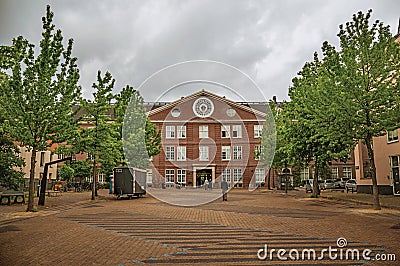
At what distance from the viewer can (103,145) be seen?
85.9 ft

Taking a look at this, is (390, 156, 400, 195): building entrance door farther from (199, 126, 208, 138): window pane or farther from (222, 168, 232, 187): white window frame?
(199, 126, 208, 138): window pane

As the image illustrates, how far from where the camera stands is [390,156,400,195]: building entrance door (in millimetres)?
28500

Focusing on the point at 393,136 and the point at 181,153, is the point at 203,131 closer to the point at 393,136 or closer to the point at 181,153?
the point at 181,153

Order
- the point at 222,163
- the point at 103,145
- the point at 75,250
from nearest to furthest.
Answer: the point at 75,250 → the point at 103,145 → the point at 222,163

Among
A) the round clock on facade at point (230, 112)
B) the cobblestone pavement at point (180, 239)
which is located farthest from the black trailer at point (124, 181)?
the round clock on facade at point (230, 112)

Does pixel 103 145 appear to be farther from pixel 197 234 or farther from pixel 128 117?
pixel 197 234

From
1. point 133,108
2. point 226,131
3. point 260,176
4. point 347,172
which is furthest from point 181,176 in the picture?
point 347,172

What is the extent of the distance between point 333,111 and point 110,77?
694 inches

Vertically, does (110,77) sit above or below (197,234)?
above

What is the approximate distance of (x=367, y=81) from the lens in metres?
18.0

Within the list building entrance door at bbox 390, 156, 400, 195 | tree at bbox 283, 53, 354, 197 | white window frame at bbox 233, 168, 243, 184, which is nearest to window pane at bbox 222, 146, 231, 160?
white window frame at bbox 233, 168, 243, 184

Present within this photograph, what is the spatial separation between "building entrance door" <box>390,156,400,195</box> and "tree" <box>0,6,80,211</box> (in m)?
23.8

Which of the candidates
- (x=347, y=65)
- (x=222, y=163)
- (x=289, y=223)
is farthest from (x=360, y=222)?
(x=222, y=163)

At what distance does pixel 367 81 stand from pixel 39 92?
50.8 feet
